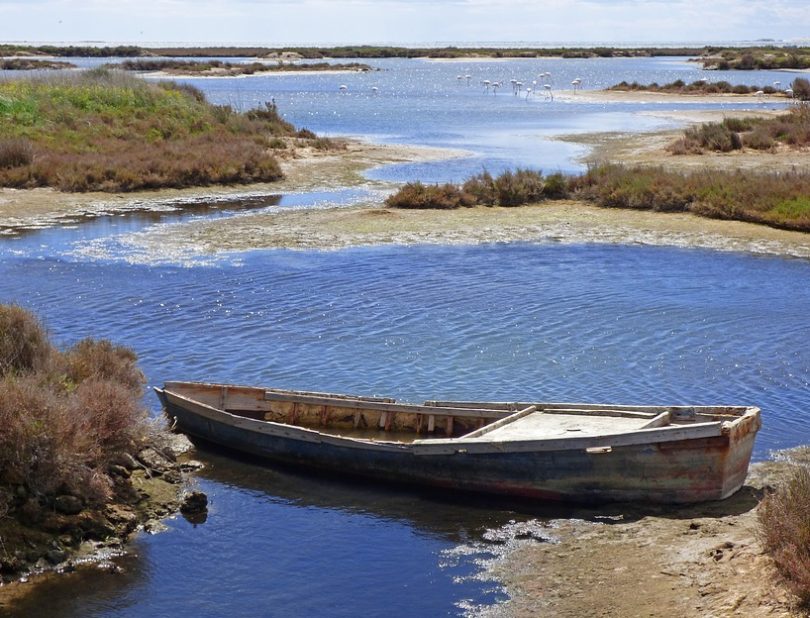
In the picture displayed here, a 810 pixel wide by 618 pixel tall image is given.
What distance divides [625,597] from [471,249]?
61.3 ft

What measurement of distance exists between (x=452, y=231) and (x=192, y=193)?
33.8 ft

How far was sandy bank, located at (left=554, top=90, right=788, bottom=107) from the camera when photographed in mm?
71750

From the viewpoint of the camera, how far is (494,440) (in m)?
13.8

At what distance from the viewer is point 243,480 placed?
14891 millimetres

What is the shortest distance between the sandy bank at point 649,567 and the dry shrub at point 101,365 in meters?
5.95

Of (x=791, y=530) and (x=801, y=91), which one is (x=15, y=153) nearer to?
(x=791, y=530)

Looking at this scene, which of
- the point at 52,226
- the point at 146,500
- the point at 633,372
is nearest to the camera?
the point at 146,500

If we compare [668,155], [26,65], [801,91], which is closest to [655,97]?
[801,91]

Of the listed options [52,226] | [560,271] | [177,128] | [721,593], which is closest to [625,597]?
[721,593]

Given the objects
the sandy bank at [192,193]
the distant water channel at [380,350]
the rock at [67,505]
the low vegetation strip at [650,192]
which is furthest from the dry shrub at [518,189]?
the rock at [67,505]

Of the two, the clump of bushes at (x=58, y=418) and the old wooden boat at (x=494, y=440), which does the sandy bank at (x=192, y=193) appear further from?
the old wooden boat at (x=494, y=440)

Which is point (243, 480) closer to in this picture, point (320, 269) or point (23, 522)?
point (23, 522)

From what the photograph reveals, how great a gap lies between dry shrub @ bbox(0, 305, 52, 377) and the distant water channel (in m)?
2.53

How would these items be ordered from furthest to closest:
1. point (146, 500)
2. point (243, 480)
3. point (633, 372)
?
point (633, 372) < point (243, 480) < point (146, 500)
